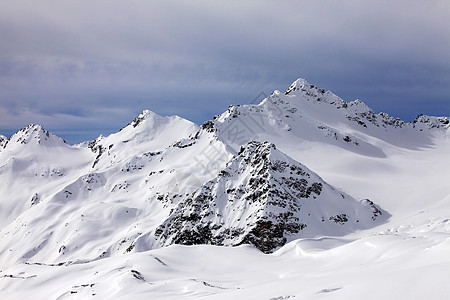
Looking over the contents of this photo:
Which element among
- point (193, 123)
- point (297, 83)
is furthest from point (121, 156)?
point (297, 83)

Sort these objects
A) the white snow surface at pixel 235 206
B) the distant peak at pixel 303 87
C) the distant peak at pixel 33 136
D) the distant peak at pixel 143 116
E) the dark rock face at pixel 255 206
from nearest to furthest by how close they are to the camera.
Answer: the white snow surface at pixel 235 206 → the dark rock face at pixel 255 206 → the distant peak at pixel 303 87 → the distant peak at pixel 143 116 → the distant peak at pixel 33 136

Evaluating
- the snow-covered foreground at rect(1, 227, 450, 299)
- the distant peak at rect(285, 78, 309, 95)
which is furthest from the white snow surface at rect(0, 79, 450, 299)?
the distant peak at rect(285, 78, 309, 95)

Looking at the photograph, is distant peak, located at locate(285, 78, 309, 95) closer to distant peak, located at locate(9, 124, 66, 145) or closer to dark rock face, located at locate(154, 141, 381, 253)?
dark rock face, located at locate(154, 141, 381, 253)

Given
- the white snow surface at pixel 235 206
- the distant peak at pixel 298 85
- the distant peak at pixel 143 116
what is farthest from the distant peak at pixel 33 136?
the distant peak at pixel 298 85

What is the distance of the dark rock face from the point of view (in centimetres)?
4928

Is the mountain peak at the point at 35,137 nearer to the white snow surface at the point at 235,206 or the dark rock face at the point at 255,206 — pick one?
the white snow surface at the point at 235,206

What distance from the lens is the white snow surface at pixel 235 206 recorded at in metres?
18.7

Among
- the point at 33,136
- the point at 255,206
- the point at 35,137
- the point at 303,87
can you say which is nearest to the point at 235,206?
the point at 255,206

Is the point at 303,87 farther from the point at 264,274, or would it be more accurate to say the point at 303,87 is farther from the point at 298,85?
the point at 264,274

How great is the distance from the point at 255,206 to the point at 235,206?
3751 mm

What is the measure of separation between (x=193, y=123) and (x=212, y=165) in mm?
58989

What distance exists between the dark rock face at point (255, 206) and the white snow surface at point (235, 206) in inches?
13.3

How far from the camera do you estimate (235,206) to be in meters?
54.9

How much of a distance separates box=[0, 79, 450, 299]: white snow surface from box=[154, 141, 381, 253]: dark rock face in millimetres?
338
